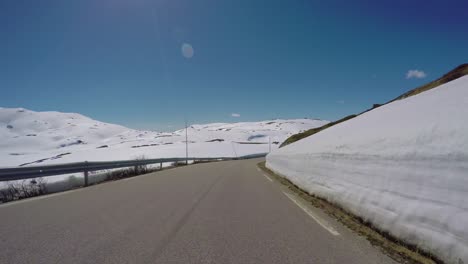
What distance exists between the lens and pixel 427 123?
437cm

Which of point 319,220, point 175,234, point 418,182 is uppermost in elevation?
point 418,182

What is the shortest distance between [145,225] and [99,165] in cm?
961

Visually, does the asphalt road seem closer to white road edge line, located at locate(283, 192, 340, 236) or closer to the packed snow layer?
white road edge line, located at locate(283, 192, 340, 236)

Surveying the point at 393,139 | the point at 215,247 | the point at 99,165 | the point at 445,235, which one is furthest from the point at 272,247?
the point at 99,165

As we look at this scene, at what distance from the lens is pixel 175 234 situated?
429 cm

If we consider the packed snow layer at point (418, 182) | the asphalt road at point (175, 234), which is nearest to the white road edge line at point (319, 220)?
the asphalt road at point (175, 234)

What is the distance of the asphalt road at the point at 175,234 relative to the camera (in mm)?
3387

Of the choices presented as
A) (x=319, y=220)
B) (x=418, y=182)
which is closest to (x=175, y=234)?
(x=319, y=220)

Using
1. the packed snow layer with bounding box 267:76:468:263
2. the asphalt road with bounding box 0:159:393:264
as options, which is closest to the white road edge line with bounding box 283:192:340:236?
the asphalt road with bounding box 0:159:393:264

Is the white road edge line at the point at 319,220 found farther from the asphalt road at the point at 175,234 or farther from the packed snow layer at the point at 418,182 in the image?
the packed snow layer at the point at 418,182

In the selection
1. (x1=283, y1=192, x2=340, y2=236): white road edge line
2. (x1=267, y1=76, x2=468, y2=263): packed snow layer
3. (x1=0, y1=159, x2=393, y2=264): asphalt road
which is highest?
(x1=267, y1=76, x2=468, y2=263): packed snow layer

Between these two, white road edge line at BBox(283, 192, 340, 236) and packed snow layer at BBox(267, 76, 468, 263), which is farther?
white road edge line at BBox(283, 192, 340, 236)

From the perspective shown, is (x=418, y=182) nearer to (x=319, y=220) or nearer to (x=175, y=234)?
(x=319, y=220)

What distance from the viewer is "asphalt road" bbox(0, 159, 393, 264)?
3.39 metres
